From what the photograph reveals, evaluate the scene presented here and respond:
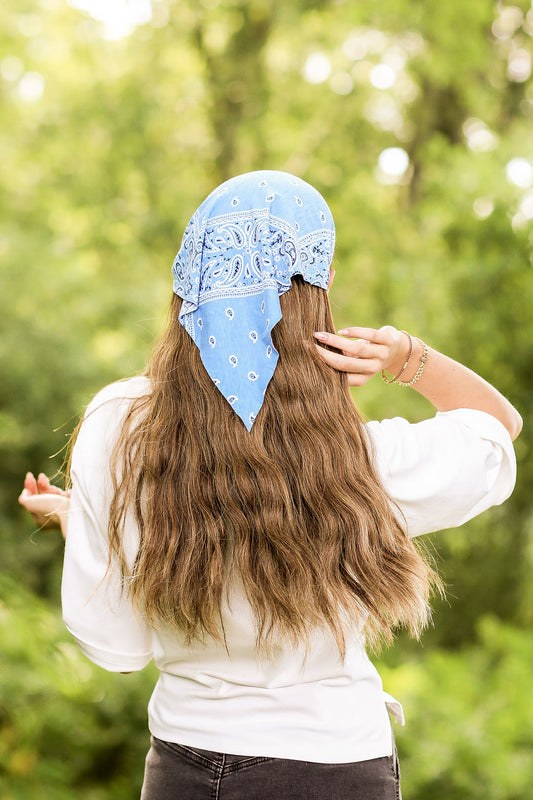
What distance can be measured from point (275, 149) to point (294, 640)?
779 centimetres

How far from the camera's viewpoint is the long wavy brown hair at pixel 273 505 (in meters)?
1.27

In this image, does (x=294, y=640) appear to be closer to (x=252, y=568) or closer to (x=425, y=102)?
(x=252, y=568)

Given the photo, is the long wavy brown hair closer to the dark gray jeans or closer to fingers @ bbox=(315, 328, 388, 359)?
fingers @ bbox=(315, 328, 388, 359)

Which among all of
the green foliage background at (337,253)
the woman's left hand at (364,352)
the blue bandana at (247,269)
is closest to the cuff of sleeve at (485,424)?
the woman's left hand at (364,352)

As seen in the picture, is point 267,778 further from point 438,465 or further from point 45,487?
point 45,487

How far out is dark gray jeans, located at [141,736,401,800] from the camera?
49.8 inches

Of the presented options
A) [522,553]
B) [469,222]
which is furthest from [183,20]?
[522,553]

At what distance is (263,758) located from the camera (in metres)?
1.27

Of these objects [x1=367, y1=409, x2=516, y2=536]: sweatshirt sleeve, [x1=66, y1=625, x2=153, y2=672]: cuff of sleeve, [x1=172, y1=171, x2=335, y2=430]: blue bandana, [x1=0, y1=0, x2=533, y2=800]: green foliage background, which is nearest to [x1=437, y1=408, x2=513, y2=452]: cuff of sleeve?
[x1=367, y1=409, x2=516, y2=536]: sweatshirt sleeve

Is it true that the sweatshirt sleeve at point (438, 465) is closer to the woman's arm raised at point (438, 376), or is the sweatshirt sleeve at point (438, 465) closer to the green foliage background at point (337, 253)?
the woman's arm raised at point (438, 376)

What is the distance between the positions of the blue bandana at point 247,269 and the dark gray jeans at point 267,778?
22.3 inches

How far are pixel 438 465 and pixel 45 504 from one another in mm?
831

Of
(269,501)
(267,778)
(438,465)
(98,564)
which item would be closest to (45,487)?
(98,564)

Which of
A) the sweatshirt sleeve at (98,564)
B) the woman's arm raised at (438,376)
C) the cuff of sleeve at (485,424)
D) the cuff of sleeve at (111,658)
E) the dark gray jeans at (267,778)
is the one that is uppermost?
the woman's arm raised at (438,376)
